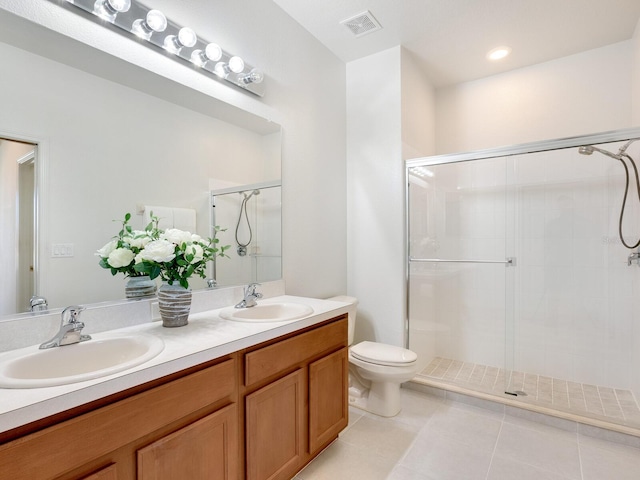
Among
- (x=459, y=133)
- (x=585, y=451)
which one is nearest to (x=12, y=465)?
(x=585, y=451)

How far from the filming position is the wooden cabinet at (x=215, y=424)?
813mm

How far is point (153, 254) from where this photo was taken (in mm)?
1299

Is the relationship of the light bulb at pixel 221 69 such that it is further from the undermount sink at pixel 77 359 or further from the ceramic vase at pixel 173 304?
the undermount sink at pixel 77 359

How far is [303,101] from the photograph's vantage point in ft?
8.06

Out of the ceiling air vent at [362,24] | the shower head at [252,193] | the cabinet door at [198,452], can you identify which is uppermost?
the ceiling air vent at [362,24]

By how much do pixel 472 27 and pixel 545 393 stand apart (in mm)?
2692

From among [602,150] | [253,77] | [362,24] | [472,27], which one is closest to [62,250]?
[253,77]

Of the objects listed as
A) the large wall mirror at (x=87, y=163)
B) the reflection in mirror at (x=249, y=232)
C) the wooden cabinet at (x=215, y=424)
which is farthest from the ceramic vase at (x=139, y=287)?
the wooden cabinet at (x=215, y=424)

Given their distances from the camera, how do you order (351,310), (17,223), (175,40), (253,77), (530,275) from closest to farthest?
(17,223), (175,40), (253,77), (351,310), (530,275)

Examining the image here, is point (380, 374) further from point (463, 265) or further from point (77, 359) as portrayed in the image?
point (77, 359)

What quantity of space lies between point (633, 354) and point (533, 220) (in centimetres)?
113

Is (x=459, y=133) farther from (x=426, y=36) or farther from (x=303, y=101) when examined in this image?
(x=303, y=101)

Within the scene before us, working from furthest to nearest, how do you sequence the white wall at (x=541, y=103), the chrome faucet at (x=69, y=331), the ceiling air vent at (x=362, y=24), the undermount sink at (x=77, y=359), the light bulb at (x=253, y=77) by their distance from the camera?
1. the white wall at (x=541, y=103)
2. the ceiling air vent at (x=362, y=24)
3. the light bulb at (x=253, y=77)
4. the chrome faucet at (x=69, y=331)
5. the undermount sink at (x=77, y=359)

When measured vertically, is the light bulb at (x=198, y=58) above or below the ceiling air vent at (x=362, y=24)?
below
